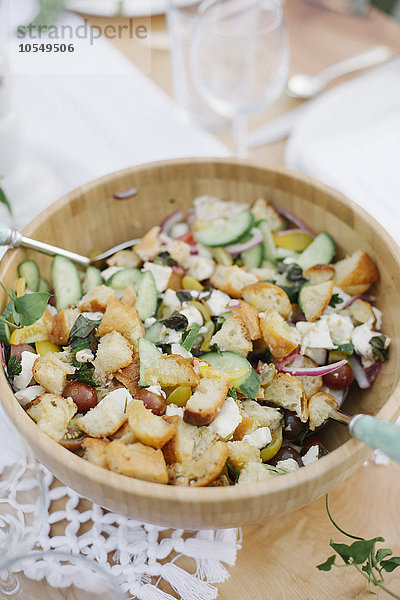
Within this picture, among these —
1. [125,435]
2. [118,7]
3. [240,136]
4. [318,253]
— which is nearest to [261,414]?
[125,435]

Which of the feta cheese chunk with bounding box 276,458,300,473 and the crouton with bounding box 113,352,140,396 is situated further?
the crouton with bounding box 113,352,140,396

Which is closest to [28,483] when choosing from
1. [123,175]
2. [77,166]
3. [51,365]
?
[51,365]

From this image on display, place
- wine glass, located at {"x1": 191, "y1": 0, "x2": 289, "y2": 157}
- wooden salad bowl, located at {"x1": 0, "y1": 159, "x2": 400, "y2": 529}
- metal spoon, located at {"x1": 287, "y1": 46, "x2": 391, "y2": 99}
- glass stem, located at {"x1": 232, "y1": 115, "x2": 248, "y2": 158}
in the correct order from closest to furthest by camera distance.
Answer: wooden salad bowl, located at {"x1": 0, "y1": 159, "x2": 400, "y2": 529}
wine glass, located at {"x1": 191, "y1": 0, "x2": 289, "y2": 157}
glass stem, located at {"x1": 232, "y1": 115, "x2": 248, "y2": 158}
metal spoon, located at {"x1": 287, "y1": 46, "x2": 391, "y2": 99}

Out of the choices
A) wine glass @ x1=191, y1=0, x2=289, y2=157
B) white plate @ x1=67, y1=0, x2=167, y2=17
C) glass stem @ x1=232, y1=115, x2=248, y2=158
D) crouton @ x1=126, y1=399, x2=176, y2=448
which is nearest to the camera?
crouton @ x1=126, y1=399, x2=176, y2=448

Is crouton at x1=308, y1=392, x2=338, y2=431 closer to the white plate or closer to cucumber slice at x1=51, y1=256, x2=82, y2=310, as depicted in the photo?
cucumber slice at x1=51, y1=256, x2=82, y2=310

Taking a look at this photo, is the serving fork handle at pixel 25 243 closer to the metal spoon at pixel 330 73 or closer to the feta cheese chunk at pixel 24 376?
the feta cheese chunk at pixel 24 376

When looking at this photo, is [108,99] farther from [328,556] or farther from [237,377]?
[328,556]

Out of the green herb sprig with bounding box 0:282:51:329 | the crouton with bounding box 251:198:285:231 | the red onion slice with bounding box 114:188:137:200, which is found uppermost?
the red onion slice with bounding box 114:188:137:200

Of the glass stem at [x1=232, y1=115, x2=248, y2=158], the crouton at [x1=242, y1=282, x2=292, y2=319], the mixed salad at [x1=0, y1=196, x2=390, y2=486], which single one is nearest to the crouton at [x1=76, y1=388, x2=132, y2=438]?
the mixed salad at [x1=0, y1=196, x2=390, y2=486]
